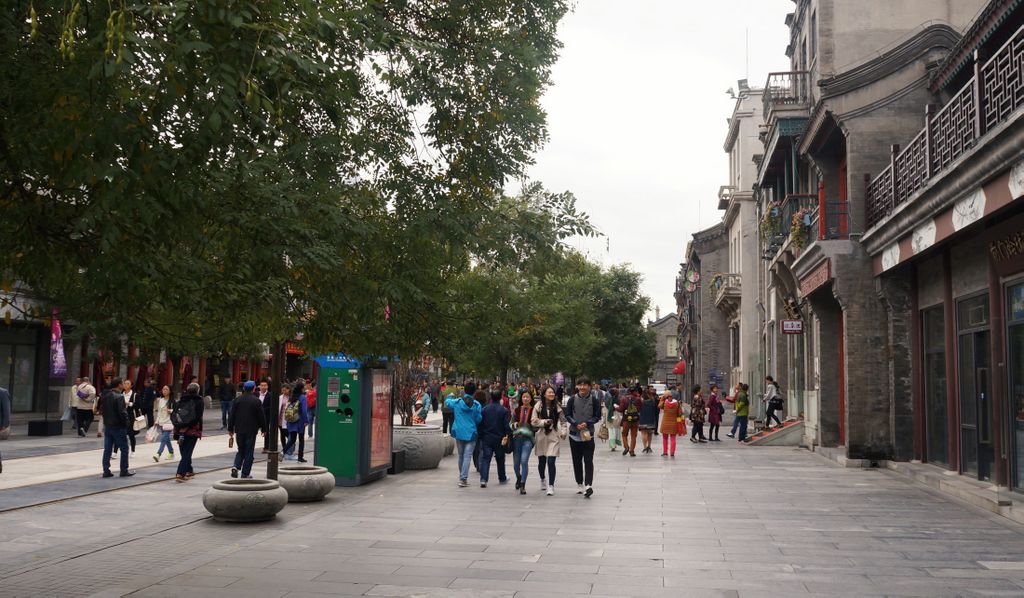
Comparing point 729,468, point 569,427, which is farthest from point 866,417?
point 569,427

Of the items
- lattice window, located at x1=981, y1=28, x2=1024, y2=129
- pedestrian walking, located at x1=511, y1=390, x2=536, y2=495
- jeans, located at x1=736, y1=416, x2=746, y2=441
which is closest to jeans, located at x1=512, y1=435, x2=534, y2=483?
pedestrian walking, located at x1=511, y1=390, x2=536, y2=495

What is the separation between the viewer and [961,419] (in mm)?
15164

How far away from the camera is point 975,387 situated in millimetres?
14438

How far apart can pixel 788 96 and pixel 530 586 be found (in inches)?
898

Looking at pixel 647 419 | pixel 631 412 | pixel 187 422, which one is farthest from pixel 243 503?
pixel 647 419

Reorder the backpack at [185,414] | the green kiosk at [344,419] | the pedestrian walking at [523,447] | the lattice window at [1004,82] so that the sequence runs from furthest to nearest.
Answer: the green kiosk at [344,419] < the backpack at [185,414] < the pedestrian walking at [523,447] < the lattice window at [1004,82]

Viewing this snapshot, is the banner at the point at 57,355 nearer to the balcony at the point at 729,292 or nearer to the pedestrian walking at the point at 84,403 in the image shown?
the pedestrian walking at the point at 84,403

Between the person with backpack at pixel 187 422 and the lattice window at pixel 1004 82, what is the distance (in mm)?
11827

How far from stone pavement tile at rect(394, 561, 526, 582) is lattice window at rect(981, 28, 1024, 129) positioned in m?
7.02

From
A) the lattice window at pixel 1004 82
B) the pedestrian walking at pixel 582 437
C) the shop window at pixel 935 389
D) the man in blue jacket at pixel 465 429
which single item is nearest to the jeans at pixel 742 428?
the shop window at pixel 935 389

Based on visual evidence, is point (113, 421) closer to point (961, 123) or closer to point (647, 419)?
point (647, 419)

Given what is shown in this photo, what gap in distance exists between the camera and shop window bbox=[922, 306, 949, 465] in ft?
53.0

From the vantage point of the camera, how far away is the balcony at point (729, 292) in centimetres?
4366

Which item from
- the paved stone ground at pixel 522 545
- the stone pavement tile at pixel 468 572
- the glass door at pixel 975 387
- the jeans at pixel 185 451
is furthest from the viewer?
the jeans at pixel 185 451
